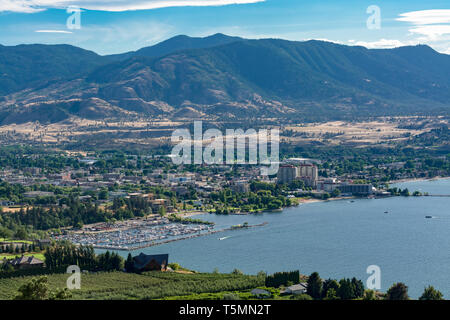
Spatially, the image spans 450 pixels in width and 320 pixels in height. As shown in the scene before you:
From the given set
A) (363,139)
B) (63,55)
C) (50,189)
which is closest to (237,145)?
(363,139)

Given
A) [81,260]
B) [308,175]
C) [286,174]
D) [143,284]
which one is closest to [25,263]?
[81,260]

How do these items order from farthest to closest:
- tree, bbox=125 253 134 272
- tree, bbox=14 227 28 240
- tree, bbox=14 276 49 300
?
tree, bbox=14 227 28 240, tree, bbox=125 253 134 272, tree, bbox=14 276 49 300

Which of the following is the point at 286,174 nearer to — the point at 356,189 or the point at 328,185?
the point at 328,185

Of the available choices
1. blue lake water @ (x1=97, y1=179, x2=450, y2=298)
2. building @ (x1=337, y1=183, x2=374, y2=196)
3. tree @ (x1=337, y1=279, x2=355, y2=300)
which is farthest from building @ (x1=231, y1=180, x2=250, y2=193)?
tree @ (x1=337, y1=279, x2=355, y2=300)

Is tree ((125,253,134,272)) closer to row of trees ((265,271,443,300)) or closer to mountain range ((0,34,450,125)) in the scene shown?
row of trees ((265,271,443,300))

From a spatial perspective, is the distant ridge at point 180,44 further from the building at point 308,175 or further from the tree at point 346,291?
the tree at point 346,291

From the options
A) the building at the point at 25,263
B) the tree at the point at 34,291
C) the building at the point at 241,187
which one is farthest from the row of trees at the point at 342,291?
the building at the point at 241,187

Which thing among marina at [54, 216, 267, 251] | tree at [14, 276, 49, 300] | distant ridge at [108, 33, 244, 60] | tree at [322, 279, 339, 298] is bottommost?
marina at [54, 216, 267, 251]

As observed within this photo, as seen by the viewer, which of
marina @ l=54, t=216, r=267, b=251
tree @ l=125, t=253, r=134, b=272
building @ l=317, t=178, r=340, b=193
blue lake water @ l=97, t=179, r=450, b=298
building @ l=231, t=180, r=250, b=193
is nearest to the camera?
tree @ l=125, t=253, r=134, b=272
